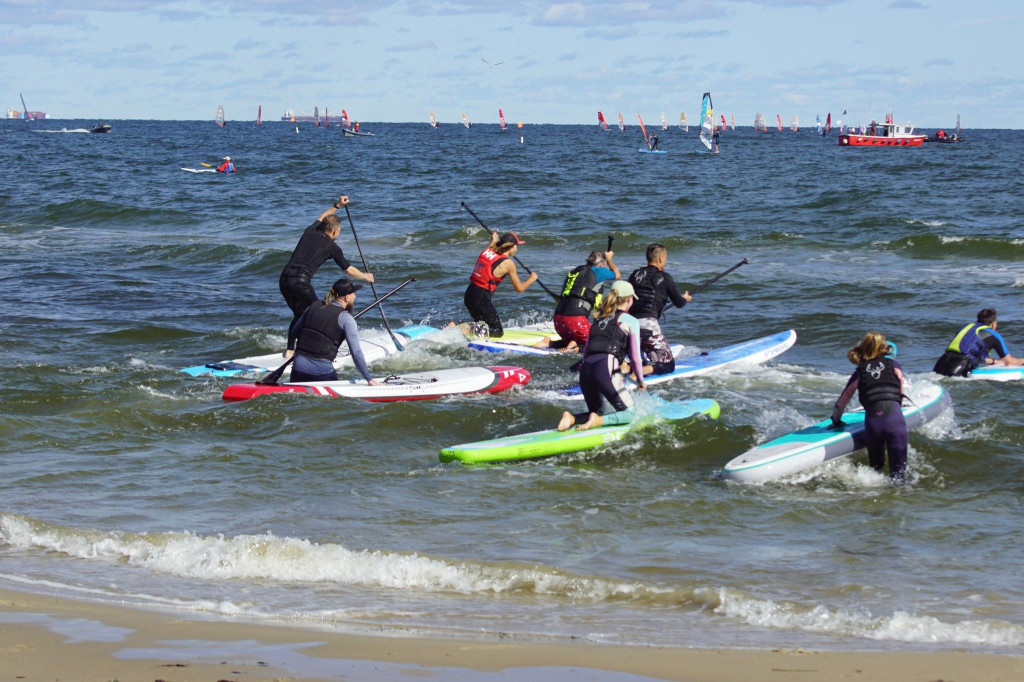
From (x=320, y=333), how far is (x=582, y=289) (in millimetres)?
3623

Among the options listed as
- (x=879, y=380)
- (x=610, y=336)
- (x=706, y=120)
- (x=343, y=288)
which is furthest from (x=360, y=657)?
(x=706, y=120)

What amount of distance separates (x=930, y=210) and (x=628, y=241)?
11025 millimetres

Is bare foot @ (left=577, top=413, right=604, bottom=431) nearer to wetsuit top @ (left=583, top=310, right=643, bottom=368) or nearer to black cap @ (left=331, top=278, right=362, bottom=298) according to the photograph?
wetsuit top @ (left=583, top=310, right=643, bottom=368)

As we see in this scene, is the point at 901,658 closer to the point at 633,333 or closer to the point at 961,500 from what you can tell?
the point at 961,500

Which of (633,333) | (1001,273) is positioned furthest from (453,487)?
(1001,273)

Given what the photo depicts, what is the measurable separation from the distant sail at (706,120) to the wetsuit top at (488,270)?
57972 millimetres

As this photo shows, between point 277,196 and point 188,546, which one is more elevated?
point 277,196

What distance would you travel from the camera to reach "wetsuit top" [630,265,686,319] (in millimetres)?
10664

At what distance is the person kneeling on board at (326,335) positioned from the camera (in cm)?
971

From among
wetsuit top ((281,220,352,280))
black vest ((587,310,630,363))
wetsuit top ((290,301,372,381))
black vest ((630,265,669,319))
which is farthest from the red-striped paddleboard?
black vest ((587,310,630,363))

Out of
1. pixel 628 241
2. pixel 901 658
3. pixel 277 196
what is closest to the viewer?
pixel 901 658

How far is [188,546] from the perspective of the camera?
21.7 feet

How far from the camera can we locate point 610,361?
8.70 m

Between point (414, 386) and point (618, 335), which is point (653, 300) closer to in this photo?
point (618, 335)
